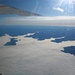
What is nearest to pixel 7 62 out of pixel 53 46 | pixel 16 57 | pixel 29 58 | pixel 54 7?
pixel 16 57

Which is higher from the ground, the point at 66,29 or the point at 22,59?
the point at 66,29

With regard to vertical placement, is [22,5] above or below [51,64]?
above

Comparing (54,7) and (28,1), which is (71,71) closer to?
(54,7)

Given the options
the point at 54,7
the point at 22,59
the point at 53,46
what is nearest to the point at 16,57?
the point at 22,59

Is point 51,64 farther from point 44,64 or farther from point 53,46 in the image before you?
point 53,46

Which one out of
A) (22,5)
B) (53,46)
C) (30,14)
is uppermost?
(22,5)

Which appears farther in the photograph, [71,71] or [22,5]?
[22,5]

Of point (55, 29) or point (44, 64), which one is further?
point (55, 29)

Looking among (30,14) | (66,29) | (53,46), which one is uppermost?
(30,14)
